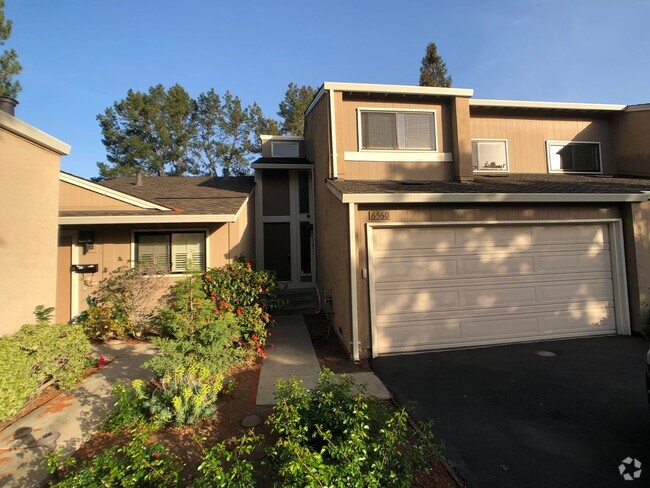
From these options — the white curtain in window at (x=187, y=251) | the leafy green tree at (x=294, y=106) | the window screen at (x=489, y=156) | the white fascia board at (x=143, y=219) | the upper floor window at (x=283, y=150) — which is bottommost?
the white curtain in window at (x=187, y=251)

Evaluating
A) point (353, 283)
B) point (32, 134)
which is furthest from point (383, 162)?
point (32, 134)

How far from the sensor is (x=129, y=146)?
82.6 feet

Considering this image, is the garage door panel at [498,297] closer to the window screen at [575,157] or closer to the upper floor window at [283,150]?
the window screen at [575,157]

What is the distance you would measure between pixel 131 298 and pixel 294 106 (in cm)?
2549

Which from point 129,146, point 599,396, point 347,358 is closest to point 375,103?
point 347,358

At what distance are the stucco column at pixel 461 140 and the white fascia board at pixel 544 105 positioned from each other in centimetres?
117

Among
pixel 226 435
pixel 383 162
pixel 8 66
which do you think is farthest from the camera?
pixel 8 66

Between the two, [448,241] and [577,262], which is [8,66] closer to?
[448,241]

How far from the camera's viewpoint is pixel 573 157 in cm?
995

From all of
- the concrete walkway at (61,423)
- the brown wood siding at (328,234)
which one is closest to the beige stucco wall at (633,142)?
the brown wood siding at (328,234)

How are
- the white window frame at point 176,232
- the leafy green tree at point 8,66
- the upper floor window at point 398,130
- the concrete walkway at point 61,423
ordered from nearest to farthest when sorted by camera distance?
the concrete walkway at point 61,423
the white window frame at point 176,232
the upper floor window at point 398,130
the leafy green tree at point 8,66

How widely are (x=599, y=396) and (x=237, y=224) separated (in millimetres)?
7611

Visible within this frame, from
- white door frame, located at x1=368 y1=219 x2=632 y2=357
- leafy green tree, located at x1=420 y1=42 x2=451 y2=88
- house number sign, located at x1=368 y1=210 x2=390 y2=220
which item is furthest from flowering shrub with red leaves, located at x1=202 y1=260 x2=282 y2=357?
leafy green tree, located at x1=420 y1=42 x2=451 y2=88

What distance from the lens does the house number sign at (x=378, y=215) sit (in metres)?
5.96
